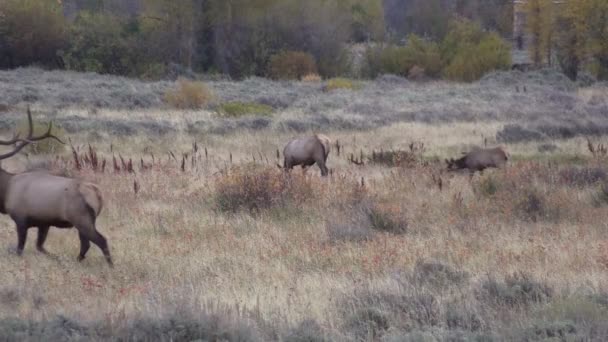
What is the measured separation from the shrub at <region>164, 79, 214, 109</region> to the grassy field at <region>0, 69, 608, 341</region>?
9.78m

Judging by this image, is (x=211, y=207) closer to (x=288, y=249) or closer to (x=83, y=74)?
(x=288, y=249)

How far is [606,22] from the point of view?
43969 millimetres

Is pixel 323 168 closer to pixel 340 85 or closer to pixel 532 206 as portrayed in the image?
pixel 532 206

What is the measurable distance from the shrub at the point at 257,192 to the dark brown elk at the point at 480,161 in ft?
13.6

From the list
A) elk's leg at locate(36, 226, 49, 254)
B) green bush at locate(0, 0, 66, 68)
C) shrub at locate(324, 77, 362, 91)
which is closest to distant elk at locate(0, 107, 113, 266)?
elk's leg at locate(36, 226, 49, 254)

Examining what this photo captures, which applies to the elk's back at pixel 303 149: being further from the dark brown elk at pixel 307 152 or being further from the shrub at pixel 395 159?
the shrub at pixel 395 159

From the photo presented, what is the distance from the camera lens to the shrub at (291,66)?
1962 inches

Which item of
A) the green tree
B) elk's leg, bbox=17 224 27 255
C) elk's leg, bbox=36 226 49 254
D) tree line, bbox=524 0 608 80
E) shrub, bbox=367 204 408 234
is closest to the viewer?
elk's leg, bbox=17 224 27 255

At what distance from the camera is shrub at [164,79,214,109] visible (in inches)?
1230

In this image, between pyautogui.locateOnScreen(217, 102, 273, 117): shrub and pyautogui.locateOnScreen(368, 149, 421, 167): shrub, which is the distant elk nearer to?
pyautogui.locateOnScreen(368, 149, 421, 167): shrub

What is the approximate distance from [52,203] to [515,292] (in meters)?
4.61

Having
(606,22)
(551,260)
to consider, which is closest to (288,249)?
(551,260)

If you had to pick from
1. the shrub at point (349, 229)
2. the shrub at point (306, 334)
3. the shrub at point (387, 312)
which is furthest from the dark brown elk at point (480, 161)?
the shrub at point (306, 334)

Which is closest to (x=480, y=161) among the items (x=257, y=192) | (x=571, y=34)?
(x=257, y=192)
